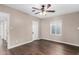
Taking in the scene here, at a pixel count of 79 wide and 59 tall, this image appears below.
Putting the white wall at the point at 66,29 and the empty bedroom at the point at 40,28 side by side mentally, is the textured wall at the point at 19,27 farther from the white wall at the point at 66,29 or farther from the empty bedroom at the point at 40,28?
the white wall at the point at 66,29

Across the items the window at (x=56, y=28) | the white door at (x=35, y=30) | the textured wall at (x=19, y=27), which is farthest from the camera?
the textured wall at (x=19, y=27)

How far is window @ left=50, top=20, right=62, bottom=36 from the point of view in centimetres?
226

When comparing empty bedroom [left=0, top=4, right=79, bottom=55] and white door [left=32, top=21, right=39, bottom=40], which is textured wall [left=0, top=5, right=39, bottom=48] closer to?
empty bedroom [left=0, top=4, right=79, bottom=55]

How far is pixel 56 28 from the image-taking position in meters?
2.35

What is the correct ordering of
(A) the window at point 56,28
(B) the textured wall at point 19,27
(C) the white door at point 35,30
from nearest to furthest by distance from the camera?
1. (A) the window at point 56,28
2. (C) the white door at point 35,30
3. (B) the textured wall at point 19,27

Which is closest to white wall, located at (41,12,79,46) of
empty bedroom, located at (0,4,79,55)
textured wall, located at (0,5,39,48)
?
empty bedroom, located at (0,4,79,55)

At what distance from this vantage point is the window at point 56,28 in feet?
7.42

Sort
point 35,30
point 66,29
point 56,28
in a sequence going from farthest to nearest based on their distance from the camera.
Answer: point 66,29, point 35,30, point 56,28

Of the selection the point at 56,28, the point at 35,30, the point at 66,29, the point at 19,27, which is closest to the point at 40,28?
the point at 35,30

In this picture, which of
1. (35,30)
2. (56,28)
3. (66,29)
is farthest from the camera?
(66,29)

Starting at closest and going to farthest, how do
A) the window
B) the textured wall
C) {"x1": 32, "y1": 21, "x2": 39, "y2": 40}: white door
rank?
the window → {"x1": 32, "y1": 21, "x2": 39, "y2": 40}: white door → the textured wall

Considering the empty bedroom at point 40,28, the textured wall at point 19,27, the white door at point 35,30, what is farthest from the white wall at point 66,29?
the textured wall at point 19,27

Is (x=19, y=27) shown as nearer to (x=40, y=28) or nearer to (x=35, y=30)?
(x=35, y=30)

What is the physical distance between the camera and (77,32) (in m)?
2.89
